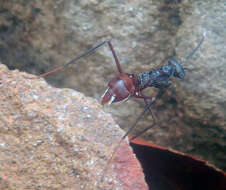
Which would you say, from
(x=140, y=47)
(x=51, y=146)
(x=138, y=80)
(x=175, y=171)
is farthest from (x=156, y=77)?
(x=51, y=146)

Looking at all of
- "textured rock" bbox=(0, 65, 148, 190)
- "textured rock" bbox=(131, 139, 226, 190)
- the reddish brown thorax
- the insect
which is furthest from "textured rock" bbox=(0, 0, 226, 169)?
"textured rock" bbox=(0, 65, 148, 190)

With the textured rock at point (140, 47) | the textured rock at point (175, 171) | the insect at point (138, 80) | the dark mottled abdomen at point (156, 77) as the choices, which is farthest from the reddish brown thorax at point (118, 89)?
the textured rock at point (175, 171)

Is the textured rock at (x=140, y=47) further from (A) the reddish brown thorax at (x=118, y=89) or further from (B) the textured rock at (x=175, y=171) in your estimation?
(B) the textured rock at (x=175, y=171)

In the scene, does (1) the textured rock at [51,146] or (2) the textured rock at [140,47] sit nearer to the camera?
(1) the textured rock at [51,146]

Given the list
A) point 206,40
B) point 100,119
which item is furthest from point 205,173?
point 206,40

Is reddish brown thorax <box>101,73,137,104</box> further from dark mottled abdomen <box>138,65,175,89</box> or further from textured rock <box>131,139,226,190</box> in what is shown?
textured rock <box>131,139,226,190</box>

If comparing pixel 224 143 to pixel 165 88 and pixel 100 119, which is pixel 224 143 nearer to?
pixel 165 88
